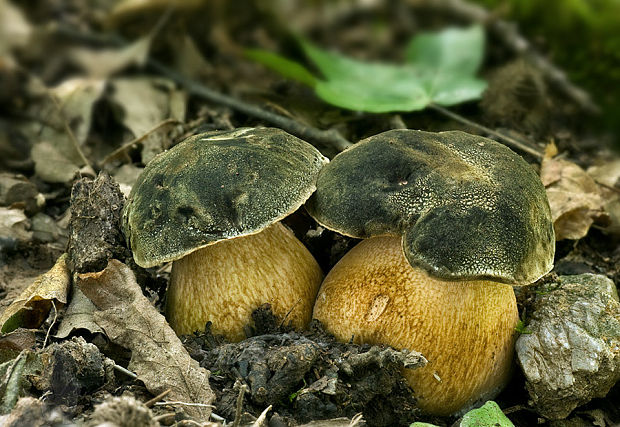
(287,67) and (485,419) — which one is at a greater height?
(287,67)

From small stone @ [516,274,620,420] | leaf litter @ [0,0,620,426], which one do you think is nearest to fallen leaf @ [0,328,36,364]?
leaf litter @ [0,0,620,426]

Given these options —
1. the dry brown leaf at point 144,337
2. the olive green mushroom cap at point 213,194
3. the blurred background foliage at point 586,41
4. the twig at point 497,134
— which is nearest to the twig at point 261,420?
the dry brown leaf at point 144,337

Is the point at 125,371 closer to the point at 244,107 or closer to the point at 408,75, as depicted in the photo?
the point at 244,107

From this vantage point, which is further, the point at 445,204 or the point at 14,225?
the point at 14,225

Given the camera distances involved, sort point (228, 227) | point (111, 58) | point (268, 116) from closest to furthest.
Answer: point (228, 227)
point (268, 116)
point (111, 58)

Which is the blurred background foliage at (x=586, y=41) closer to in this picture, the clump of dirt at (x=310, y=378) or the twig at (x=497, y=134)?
the twig at (x=497, y=134)

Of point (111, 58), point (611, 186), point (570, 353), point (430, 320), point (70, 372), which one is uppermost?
point (111, 58)

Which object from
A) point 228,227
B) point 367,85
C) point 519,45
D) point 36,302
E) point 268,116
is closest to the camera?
point 228,227

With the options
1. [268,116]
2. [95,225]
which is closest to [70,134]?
[268,116]

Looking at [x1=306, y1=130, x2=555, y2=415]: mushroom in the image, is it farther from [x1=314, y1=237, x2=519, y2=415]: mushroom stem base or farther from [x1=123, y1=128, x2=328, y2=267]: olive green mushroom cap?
[x1=123, y1=128, x2=328, y2=267]: olive green mushroom cap
